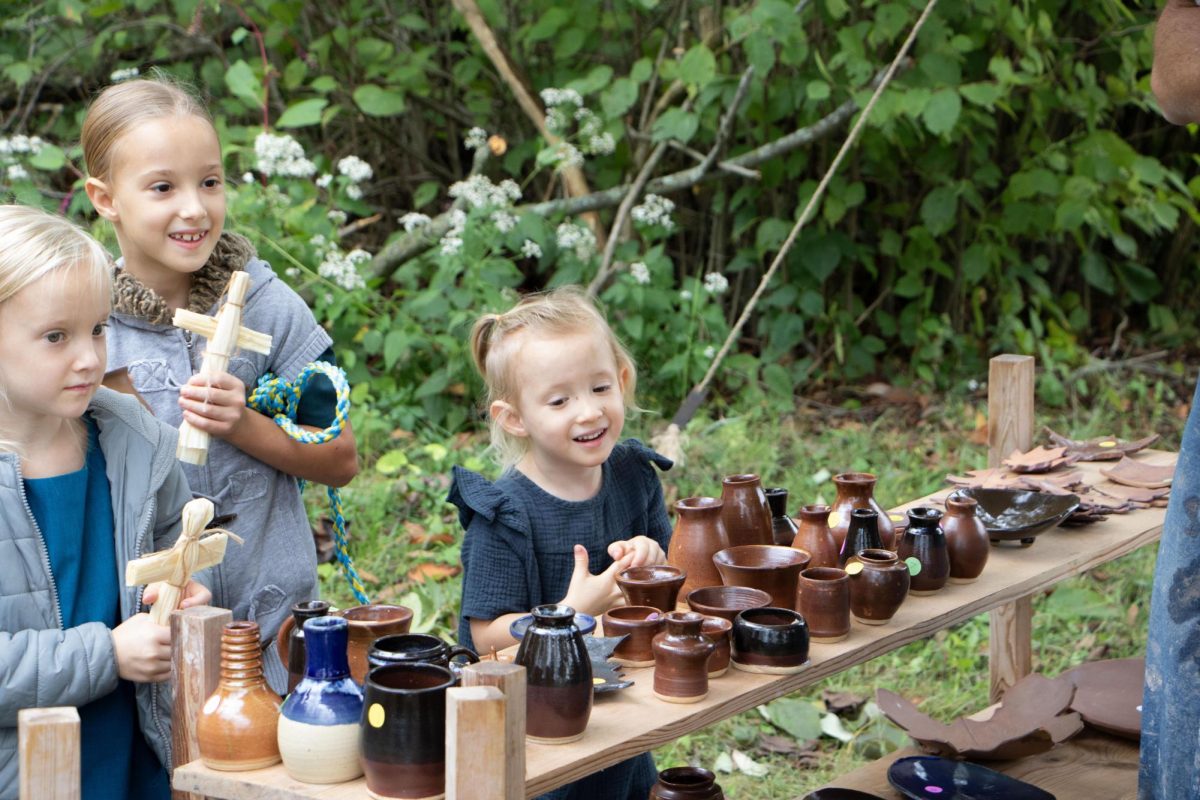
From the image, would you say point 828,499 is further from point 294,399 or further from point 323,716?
point 323,716

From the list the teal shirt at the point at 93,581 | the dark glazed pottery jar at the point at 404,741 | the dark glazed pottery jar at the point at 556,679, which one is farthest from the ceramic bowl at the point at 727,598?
the teal shirt at the point at 93,581

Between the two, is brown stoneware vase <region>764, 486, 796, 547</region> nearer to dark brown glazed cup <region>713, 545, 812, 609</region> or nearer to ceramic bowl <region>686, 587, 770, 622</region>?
dark brown glazed cup <region>713, 545, 812, 609</region>

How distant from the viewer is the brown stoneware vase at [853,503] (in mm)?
2758

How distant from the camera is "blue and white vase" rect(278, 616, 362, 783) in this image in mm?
1851

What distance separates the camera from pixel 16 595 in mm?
2135

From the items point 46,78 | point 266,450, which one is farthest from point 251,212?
point 266,450

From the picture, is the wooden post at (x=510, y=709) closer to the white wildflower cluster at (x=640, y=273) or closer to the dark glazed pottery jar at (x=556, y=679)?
the dark glazed pottery jar at (x=556, y=679)

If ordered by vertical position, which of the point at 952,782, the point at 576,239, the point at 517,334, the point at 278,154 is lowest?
the point at 952,782

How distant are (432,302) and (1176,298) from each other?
4360mm

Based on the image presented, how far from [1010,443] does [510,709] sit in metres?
2.43

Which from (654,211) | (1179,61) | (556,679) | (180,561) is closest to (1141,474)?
(1179,61)

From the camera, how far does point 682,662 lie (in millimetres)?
2104

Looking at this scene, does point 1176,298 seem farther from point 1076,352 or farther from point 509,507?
point 509,507

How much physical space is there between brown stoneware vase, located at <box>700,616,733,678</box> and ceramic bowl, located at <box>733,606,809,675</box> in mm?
21
